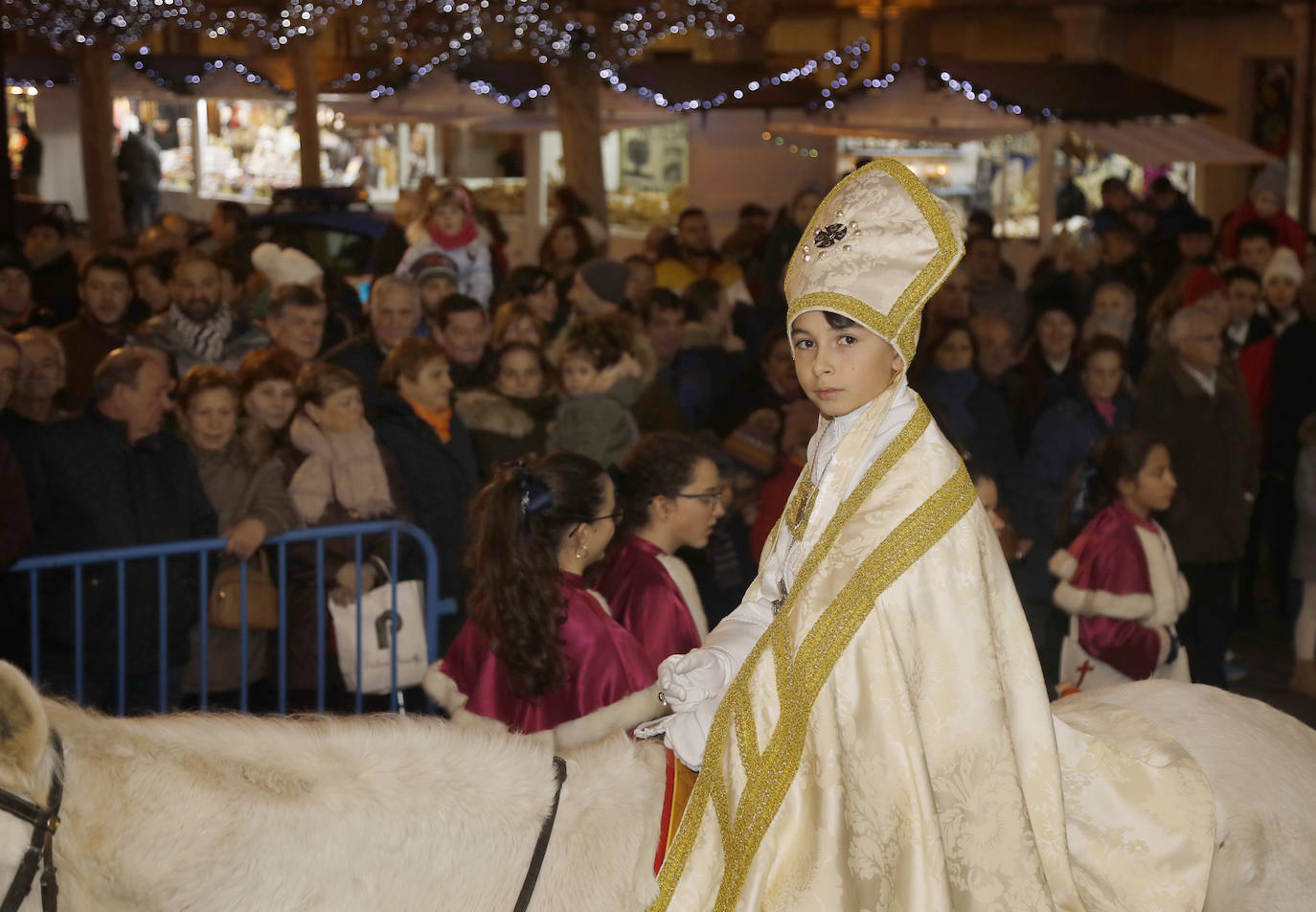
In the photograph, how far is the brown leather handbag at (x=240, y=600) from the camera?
18.3ft

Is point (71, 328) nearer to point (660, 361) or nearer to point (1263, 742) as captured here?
point (660, 361)

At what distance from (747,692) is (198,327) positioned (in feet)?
20.3

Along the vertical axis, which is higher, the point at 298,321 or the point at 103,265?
the point at 103,265

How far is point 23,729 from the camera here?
82.5 inches

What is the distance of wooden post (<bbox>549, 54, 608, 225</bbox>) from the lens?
738 inches

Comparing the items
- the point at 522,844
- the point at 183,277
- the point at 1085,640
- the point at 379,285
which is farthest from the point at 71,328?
the point at 522,844

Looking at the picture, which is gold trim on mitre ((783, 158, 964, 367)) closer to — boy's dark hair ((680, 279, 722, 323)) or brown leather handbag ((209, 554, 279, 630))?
brown leather handbag ((209, 554, 279, 630))

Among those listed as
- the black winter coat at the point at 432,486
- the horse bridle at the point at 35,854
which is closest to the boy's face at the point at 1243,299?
the black winter coat at the point at 432,486

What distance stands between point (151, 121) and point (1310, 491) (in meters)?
24.9

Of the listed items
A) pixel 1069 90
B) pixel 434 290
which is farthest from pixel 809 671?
pixel 1069 90

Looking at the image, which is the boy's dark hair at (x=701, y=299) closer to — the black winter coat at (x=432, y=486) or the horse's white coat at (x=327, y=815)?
the black winter coat at (x=432, y=486)

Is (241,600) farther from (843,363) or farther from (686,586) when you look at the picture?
(843,363)

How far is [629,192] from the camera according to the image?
24.0 meters

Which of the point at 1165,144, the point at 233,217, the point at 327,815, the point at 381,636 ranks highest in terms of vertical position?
the point at 1165,144
